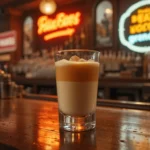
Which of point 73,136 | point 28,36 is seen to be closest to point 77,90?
point 73,136

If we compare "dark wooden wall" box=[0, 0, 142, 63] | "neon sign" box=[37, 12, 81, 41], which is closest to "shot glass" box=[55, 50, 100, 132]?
"dark wooden wall" box=[0, 0, 142, 63]

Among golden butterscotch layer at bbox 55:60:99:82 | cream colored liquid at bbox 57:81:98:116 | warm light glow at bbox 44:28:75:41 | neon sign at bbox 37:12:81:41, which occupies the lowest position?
cream colored liquid at bbox 57:81:98:116

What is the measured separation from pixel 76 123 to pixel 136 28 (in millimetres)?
3514

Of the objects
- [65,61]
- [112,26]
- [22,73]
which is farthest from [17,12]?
[65,61]

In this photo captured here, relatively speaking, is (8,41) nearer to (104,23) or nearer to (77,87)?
(104,23)

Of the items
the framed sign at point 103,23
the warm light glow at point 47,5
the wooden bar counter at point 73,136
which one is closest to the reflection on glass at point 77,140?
the wooden bar counter at point 73,136

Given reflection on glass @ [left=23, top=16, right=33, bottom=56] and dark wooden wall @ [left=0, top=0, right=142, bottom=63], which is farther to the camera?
reflection on glass @ [left=23, top=16, right=33, bottom=56]

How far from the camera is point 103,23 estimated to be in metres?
4.43

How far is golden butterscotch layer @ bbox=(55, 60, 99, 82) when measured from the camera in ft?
2.39

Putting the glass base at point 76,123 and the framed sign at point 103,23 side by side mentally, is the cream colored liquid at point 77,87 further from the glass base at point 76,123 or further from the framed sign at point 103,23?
the framed sign at point 103,23

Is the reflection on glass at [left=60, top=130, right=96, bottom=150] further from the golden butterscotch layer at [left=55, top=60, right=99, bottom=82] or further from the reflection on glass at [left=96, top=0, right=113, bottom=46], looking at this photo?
the reflection on glass at [left=96, top=0, right=113, bottom=46]

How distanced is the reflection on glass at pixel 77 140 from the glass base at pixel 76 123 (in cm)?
3

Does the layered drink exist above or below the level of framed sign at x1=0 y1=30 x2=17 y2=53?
below

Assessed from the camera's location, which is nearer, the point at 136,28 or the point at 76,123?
the point at 76,123
